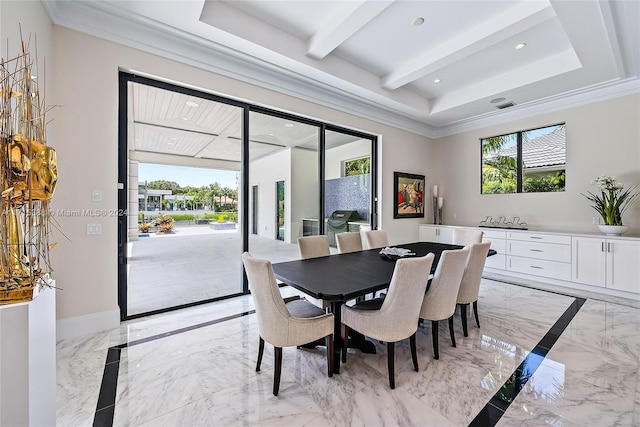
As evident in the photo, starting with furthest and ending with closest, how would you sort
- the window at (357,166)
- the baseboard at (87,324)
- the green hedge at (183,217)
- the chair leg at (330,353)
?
the window at (357,166) → the green hedge at (183,217) → the baseboard at (87,324) → the chair leg at (330,353)

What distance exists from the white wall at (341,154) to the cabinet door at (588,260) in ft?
11.7

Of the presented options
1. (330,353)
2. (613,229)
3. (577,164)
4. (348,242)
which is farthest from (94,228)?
(577,164)

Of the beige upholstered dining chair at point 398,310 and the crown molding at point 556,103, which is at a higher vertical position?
the crown molding at point 556,103

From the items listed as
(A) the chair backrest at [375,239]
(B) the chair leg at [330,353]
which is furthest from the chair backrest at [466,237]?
(B) the chair leg at [330,353]

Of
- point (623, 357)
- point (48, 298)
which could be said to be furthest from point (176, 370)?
point (623, 357)

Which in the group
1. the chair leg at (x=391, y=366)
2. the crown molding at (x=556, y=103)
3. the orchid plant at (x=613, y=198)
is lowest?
the chair leg at (x=391, y=366)

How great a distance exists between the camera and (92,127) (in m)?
2.69

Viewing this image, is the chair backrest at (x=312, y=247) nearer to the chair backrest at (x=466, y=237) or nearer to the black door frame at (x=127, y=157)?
the black door frame at (x=127, y=157)

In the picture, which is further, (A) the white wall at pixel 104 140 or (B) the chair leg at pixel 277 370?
(A) the white wall at pixel 104 140

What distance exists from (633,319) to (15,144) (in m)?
5.32

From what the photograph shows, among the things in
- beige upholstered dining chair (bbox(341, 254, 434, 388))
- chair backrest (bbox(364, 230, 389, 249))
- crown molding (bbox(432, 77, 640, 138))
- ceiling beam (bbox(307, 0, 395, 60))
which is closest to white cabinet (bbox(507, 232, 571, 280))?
crown molding (bbox(432, 77, 640, 138))

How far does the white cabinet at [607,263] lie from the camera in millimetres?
3645

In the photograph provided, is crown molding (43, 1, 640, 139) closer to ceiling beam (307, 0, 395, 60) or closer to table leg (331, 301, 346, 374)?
ceiling beam (307, 0, 395, 60)

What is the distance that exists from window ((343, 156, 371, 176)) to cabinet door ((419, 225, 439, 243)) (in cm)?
185
